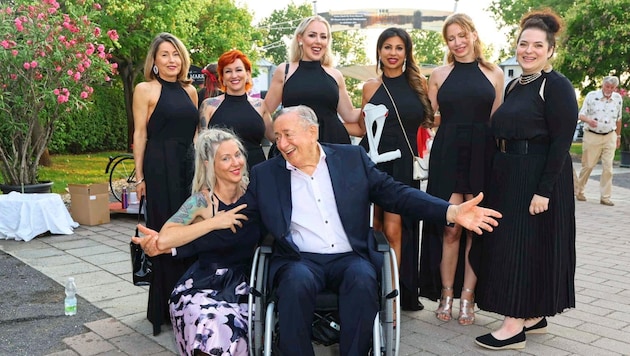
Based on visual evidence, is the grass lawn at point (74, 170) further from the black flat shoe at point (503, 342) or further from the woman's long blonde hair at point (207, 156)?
the black flat shoe at point (503, 342)

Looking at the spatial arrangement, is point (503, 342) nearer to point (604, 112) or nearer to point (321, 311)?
point (321, 311)

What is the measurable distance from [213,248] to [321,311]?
0.71 m

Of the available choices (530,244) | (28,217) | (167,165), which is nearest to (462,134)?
(530,244)

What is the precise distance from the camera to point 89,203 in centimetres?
709

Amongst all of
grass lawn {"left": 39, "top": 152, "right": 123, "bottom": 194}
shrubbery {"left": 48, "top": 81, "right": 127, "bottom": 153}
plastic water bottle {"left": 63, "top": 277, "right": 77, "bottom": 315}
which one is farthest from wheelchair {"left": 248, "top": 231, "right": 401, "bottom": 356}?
shrubbery {"left": 48, "top": 81, "right": 127, "bottom": 153}

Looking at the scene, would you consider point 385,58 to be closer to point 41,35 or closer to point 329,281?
point 329,281

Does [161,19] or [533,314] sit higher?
[161,19]

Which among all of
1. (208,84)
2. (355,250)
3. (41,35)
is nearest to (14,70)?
(41,35)

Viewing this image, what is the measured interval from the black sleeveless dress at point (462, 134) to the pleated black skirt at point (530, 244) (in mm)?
239

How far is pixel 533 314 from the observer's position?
3303mm

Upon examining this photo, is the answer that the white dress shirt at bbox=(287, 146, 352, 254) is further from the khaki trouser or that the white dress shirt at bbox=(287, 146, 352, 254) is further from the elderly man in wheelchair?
the khaki trouser

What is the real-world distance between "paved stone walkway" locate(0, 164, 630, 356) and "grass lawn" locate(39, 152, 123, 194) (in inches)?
167

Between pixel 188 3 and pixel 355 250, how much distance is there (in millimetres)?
13160

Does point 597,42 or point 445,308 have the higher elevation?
point 597,42
